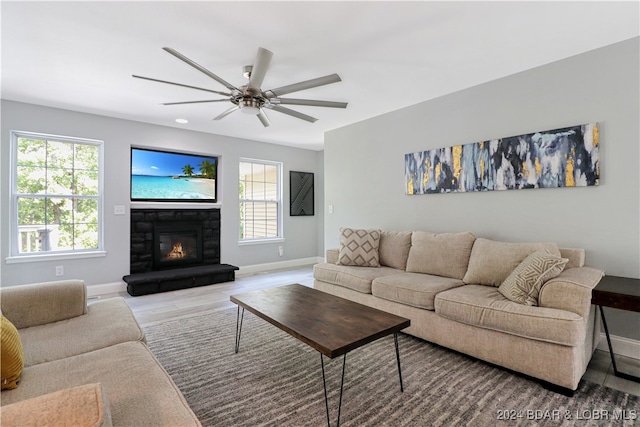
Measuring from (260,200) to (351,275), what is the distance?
3.22m

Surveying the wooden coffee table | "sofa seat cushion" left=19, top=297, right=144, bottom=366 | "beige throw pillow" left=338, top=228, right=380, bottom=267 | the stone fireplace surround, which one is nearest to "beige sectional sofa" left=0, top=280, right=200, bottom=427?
"sofa seat cushion" left=19, top=297, right=144, bottom=366

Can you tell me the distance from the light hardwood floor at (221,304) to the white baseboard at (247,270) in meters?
0.10

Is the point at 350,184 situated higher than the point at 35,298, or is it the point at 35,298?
the point at 350,184

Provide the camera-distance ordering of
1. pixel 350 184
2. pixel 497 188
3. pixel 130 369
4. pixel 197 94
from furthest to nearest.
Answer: pixel 350 184, pixel 197 94, pixel 497 188, pixel 130 369

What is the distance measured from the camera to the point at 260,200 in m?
5.92

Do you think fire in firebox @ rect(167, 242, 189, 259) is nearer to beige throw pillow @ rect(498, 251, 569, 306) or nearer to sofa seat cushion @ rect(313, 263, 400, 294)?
sofa seat cushion @ rect(313, 263, 400, 294)

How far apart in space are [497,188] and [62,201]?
5367 mm

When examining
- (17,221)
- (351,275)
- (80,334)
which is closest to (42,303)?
(80,334)

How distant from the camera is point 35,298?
1866 millimetres

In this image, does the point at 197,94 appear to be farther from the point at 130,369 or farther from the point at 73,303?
the point at 130,369

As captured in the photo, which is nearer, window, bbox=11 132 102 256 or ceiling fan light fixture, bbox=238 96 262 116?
ceiling fan light fixture, bbox=238 96 262 116

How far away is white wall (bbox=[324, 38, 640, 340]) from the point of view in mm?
2379

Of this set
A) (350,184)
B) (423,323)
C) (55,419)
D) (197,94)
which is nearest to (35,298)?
(55,419)

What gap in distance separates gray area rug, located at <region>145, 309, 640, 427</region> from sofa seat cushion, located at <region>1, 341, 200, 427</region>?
582mm
